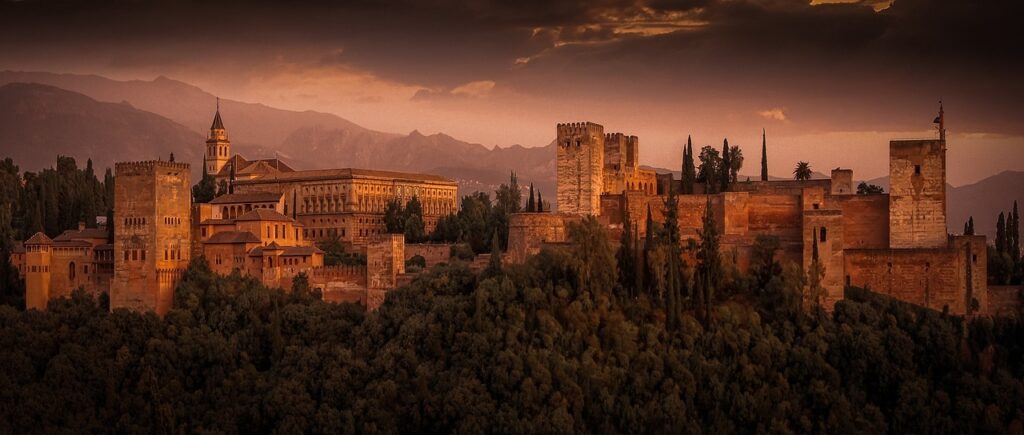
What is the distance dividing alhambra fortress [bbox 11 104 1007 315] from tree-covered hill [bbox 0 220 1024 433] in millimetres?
1222

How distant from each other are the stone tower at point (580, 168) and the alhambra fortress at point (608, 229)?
5 cm

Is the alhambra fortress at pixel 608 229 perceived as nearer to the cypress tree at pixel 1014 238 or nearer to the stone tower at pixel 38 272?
the stone tower at pixel 38 272

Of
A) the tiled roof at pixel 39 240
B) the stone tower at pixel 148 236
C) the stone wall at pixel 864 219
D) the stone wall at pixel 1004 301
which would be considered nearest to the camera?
the stone wall at pixel 1004 301

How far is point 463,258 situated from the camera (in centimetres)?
4453

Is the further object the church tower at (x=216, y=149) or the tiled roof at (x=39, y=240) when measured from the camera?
the church tower at (x=216, y=149)

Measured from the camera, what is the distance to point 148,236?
1559 inches

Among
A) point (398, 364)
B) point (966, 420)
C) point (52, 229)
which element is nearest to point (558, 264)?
point (398, 364)

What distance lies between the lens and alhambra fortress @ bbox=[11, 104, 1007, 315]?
35.6m

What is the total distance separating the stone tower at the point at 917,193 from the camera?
121 ft

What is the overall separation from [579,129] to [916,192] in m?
11.6

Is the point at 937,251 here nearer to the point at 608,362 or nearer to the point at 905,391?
the point at 905,391

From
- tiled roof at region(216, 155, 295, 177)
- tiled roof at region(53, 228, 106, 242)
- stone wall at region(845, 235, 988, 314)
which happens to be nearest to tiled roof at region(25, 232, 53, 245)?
tiled roof at region(53, 228, 106, 242)

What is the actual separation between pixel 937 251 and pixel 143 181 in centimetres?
2424

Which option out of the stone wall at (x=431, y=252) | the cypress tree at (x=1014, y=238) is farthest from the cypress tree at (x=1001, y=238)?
the stone wall at (x=431, y=252)
